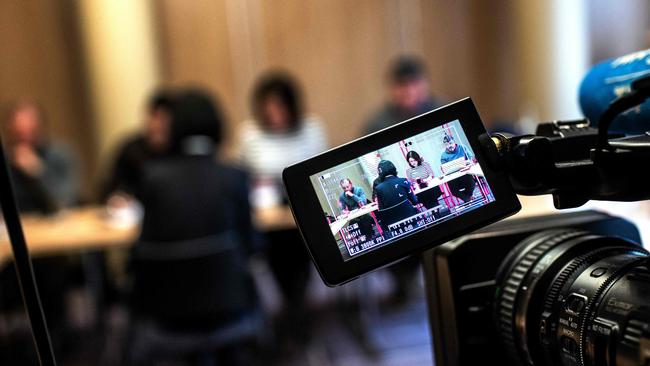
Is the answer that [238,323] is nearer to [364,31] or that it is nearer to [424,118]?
[424,118]

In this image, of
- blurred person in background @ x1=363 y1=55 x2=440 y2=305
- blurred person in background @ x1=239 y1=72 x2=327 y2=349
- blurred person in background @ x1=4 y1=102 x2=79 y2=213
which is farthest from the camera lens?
blurred person in background @ x1=4 y1=102 x2=79 y2=213

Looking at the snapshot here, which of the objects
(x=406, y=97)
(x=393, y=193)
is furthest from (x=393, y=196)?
(x=406, y=97)

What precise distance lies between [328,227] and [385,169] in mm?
95

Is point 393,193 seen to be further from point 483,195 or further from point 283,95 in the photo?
point 283,95

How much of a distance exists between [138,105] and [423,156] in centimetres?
416

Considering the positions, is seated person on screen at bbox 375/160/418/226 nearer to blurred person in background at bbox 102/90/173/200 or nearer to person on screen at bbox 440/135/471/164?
person on screen at bbox 440/135/471/164

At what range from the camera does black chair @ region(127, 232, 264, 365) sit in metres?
2.34

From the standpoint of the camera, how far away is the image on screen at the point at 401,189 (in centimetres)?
81

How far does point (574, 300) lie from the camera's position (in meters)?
0.86

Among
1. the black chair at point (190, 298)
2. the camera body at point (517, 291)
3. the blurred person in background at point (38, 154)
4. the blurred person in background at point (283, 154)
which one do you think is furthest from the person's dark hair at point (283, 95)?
the camera body at point (517, 291)

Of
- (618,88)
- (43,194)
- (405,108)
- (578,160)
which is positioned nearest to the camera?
(578,160)

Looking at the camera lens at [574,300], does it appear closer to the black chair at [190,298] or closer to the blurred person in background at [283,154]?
the black chair at [190,298]

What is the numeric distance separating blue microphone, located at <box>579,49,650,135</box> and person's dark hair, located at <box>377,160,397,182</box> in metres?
0.31

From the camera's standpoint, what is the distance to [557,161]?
31.6 inches
